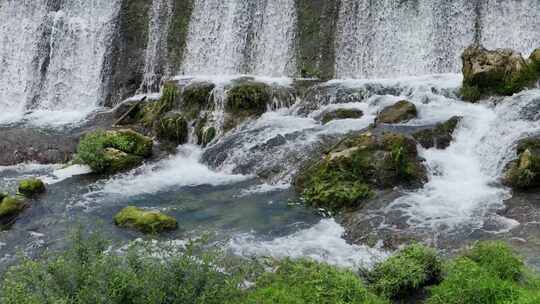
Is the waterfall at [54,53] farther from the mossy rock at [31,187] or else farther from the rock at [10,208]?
the rock at [10,208]

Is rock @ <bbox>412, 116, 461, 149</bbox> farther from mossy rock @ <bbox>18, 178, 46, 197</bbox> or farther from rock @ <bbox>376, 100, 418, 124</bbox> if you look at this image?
mossy rock @ <bbox>18, 178, 46, 197</bbox>

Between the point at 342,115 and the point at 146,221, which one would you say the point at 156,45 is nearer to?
the point at 342,115

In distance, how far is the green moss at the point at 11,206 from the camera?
14461mm

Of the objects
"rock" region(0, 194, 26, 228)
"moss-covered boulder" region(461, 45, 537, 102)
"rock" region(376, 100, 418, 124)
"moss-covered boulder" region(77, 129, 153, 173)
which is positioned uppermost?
"moss-covered boulder" region(461, 45, 537, 102)

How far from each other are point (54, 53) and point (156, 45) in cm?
469

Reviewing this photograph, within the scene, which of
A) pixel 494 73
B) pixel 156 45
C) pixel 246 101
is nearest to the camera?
pixel 494 73

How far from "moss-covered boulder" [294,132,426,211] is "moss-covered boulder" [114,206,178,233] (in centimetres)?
348

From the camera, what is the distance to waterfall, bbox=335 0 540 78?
70.3 ft

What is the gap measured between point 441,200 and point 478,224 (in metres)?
1.39

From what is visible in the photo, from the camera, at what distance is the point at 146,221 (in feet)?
43.7

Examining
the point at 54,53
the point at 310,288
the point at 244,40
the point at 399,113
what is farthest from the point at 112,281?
the point at 54,53

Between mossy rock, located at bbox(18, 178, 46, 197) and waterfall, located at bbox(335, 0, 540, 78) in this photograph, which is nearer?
mossy rock, located at bbox(18, 178, 46, 197)

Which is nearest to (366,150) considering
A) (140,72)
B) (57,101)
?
(140,72)

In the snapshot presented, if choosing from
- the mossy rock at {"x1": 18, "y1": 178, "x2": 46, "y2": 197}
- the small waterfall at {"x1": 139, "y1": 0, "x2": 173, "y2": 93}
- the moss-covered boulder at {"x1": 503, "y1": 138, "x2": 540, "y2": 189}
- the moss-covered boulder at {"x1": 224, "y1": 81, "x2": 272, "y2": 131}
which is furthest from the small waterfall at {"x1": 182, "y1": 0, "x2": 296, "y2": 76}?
the moss-covered boulder at {"x1": 503, "y1": 138, "x2": 540, "y2": 189}
